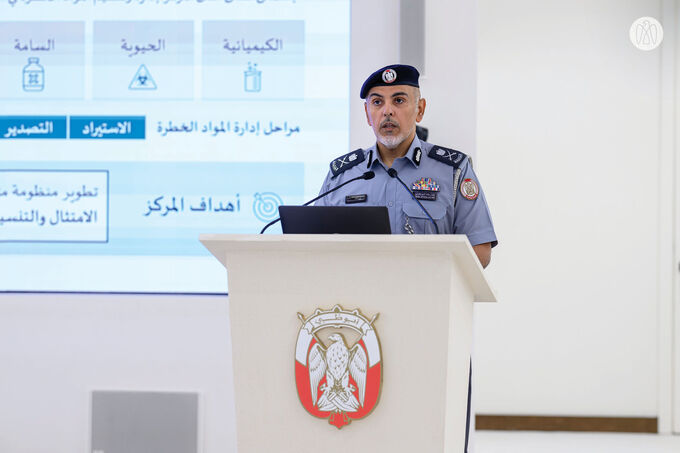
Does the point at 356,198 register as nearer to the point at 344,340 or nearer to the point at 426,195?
the point at 426,195

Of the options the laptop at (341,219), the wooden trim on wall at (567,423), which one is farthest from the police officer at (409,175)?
the wooden trim on wall at (567,423)

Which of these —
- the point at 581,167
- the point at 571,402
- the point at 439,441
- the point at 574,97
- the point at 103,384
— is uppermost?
the point at 574,97

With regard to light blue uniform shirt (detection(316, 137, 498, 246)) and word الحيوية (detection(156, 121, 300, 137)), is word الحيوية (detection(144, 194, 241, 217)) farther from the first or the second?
light blue uniform shirt (detection(316, 137, 498, 246))

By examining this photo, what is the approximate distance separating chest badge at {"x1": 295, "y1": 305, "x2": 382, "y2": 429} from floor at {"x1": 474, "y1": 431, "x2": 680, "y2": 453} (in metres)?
2.72

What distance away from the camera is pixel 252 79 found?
3027 millimetres

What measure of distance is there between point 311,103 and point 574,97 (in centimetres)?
215

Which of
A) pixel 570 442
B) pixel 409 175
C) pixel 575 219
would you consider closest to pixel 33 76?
pixel 409 175

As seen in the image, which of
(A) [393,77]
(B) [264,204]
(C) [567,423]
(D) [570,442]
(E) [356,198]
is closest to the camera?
(A) [393,77]

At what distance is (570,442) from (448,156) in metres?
2.64

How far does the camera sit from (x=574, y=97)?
4.39m

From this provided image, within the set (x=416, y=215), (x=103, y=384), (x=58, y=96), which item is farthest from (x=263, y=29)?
(x=103, y=384)

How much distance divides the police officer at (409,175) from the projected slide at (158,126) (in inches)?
34.3

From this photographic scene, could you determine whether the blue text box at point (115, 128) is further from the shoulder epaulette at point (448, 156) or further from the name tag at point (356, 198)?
the shoulder epaulette at point (448, 156)

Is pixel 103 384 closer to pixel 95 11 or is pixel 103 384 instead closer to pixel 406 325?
pixel 95 11
